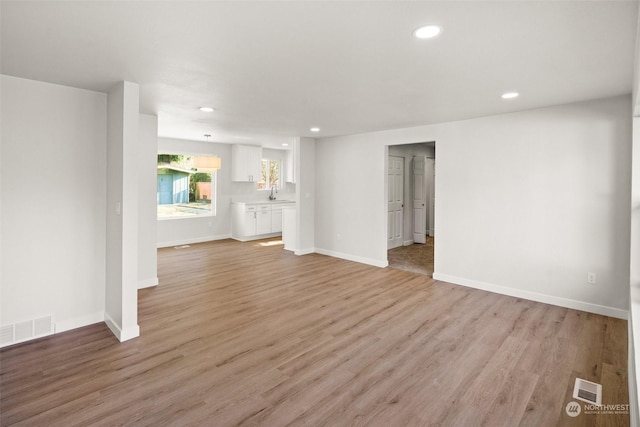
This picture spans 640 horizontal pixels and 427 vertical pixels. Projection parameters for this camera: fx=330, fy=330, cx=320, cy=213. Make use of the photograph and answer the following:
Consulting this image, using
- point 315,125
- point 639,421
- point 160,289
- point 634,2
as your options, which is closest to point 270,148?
point 315,125

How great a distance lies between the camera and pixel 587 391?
2.32 metres

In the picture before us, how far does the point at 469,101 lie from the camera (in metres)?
3.66

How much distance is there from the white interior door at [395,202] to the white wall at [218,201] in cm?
380

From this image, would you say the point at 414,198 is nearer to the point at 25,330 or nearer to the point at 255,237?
the point at 255,237

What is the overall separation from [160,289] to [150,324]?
3.98 feet

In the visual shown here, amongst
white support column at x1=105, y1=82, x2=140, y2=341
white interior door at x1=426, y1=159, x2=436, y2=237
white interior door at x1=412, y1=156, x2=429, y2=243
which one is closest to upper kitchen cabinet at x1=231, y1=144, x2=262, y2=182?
white interior door at x1=412, y1=156, x2=429, y2=243

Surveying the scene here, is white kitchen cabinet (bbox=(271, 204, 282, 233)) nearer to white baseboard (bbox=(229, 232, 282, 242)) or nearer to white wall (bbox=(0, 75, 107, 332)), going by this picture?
white baseboard (bbox=(229, 232, 282, 242))

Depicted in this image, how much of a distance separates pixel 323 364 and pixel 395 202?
5028 mm

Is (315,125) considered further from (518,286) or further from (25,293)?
(25,293)

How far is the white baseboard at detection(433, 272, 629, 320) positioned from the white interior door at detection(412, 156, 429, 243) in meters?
2.97

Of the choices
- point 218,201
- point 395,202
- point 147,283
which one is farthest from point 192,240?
point 395,202

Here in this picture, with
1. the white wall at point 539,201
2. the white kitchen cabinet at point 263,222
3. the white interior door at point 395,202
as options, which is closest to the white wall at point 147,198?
the white wall at point 539,201

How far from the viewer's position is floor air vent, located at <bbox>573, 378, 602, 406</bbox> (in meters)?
2.23

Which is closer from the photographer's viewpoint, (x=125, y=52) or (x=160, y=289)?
(x=125, y=52)
